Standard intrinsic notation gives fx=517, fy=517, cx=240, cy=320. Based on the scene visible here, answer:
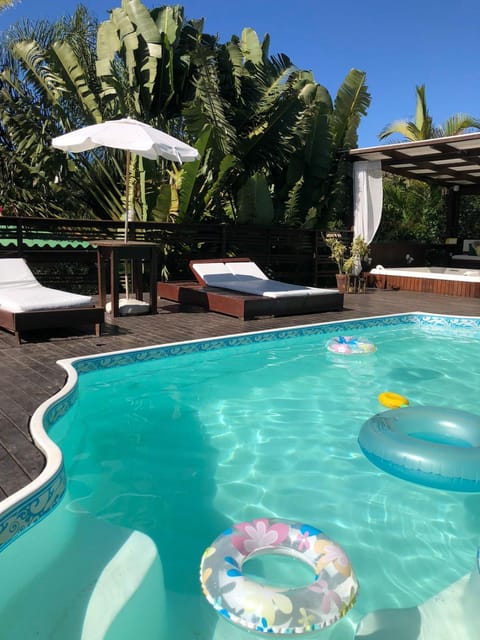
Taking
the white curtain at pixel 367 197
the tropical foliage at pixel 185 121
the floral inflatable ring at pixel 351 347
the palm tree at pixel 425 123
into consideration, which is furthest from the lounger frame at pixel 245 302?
the palm tree at pixel 425 123

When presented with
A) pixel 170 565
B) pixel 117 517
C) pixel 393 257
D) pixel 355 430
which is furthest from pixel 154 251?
pixel 393 257

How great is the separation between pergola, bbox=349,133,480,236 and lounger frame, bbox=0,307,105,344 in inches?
296

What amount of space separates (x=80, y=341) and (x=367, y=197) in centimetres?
858

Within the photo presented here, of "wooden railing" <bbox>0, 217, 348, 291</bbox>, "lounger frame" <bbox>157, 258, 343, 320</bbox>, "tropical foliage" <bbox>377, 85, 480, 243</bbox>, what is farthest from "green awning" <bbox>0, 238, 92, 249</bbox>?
"tropical foliage" <bbox>377, 85, 480, 243</bbox>

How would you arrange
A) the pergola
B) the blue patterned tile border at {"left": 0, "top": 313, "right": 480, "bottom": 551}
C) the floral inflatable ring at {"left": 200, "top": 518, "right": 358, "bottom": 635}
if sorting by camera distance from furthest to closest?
the pergola
the blue patterned tile border at {"left": 0, "top": 313, "right": 480, "bottom": 551}
the floral inflatable ring at {"left": 200, "top": 518, "right": 358, "bottom": 635}

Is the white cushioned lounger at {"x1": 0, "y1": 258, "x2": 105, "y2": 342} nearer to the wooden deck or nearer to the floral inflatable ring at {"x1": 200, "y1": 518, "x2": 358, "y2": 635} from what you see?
the wooden deck

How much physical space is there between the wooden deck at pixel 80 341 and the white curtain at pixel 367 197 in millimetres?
2341

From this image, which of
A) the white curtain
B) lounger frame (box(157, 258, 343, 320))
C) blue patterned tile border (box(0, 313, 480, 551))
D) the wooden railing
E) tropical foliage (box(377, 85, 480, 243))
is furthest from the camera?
tropical foliage (box(377, 85, 480, 243))

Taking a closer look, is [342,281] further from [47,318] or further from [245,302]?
[47,318]

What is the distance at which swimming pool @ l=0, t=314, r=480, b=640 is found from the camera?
7.37ft

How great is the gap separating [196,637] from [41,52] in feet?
37.9

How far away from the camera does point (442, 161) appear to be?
472 inches

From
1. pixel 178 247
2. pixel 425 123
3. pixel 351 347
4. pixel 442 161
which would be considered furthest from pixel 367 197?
pixel 425 123

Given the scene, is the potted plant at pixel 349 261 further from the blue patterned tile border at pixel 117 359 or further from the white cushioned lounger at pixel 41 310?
the white cushioned lounger at pixel 41 310
